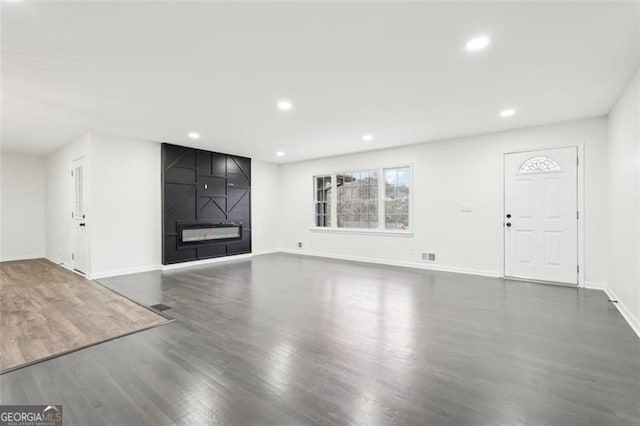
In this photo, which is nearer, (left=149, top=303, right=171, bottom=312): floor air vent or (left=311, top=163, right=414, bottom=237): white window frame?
(left=149, top=303, right=171, bottom=312): floor air vent

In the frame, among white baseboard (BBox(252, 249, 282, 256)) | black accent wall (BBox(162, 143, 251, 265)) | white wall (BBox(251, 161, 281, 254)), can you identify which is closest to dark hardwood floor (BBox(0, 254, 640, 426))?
black accent wall (BBox(162, 143, 251, 265))

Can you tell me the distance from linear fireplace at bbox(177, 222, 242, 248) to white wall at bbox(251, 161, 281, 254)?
0.71 m

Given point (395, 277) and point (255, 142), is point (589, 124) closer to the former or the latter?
point (395, 277)

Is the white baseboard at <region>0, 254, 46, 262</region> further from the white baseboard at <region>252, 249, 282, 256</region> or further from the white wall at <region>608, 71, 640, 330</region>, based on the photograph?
the white wall at <region>608, 71, 640, 330</region>

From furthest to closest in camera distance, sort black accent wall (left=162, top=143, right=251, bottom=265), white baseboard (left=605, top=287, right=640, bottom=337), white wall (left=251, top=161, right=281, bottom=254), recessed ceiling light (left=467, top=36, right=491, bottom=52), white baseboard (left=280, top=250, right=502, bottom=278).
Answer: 1. white wall (left=251, top=161, right=281, bottom=254)
2. black accent wall (left=162, top=143, right=251, bottom=265)
3. white baseboard (left=280, top=250, right=502, bottom=278)
4. white baseboard (left=605, top=287, right=640, bottom=337)
5. recessed ceiling light (left=467, top=36, right=491, bottom=52)

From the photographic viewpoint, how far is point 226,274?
5582 mm

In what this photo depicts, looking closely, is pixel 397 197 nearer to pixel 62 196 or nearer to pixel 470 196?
pixel 470 196

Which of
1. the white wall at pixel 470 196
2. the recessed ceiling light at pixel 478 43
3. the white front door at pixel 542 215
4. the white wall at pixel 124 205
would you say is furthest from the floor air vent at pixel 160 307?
the white front door at pixel 542 215

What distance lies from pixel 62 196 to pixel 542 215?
964 centimetres

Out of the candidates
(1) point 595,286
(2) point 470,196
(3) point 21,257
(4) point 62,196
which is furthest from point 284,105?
(3) point 21,257

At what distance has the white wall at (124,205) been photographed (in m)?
5.33

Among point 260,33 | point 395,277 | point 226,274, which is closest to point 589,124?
point 395,277

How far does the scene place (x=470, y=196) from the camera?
5.65 metres

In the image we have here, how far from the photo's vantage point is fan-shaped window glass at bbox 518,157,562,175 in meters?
4.85
